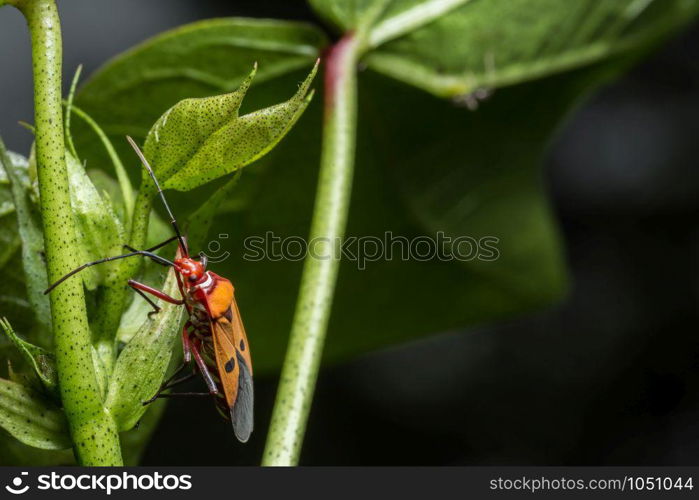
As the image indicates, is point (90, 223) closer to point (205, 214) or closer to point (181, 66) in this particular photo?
point (205, 214)

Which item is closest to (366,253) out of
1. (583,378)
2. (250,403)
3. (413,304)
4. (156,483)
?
(413,304)

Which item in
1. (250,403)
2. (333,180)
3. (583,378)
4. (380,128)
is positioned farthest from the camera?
(583,378)

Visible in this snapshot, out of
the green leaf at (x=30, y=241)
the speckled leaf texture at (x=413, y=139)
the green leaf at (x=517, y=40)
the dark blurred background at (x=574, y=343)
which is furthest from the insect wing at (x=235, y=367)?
the dark blurred background at (x=574, y=343)

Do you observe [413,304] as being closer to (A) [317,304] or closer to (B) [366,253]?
(B) [366,253]

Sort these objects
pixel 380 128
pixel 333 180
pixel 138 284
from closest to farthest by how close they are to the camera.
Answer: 1. pixel 138 284
2. pixel 333 180
3. pixel 380 128

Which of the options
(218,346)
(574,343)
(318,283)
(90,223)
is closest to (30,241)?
(90,223)

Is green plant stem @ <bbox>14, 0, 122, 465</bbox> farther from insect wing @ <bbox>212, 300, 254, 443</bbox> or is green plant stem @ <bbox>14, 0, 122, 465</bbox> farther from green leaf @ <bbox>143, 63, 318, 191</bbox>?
insect wing @ <bbox>212, 300, 254, 443</bbox>
